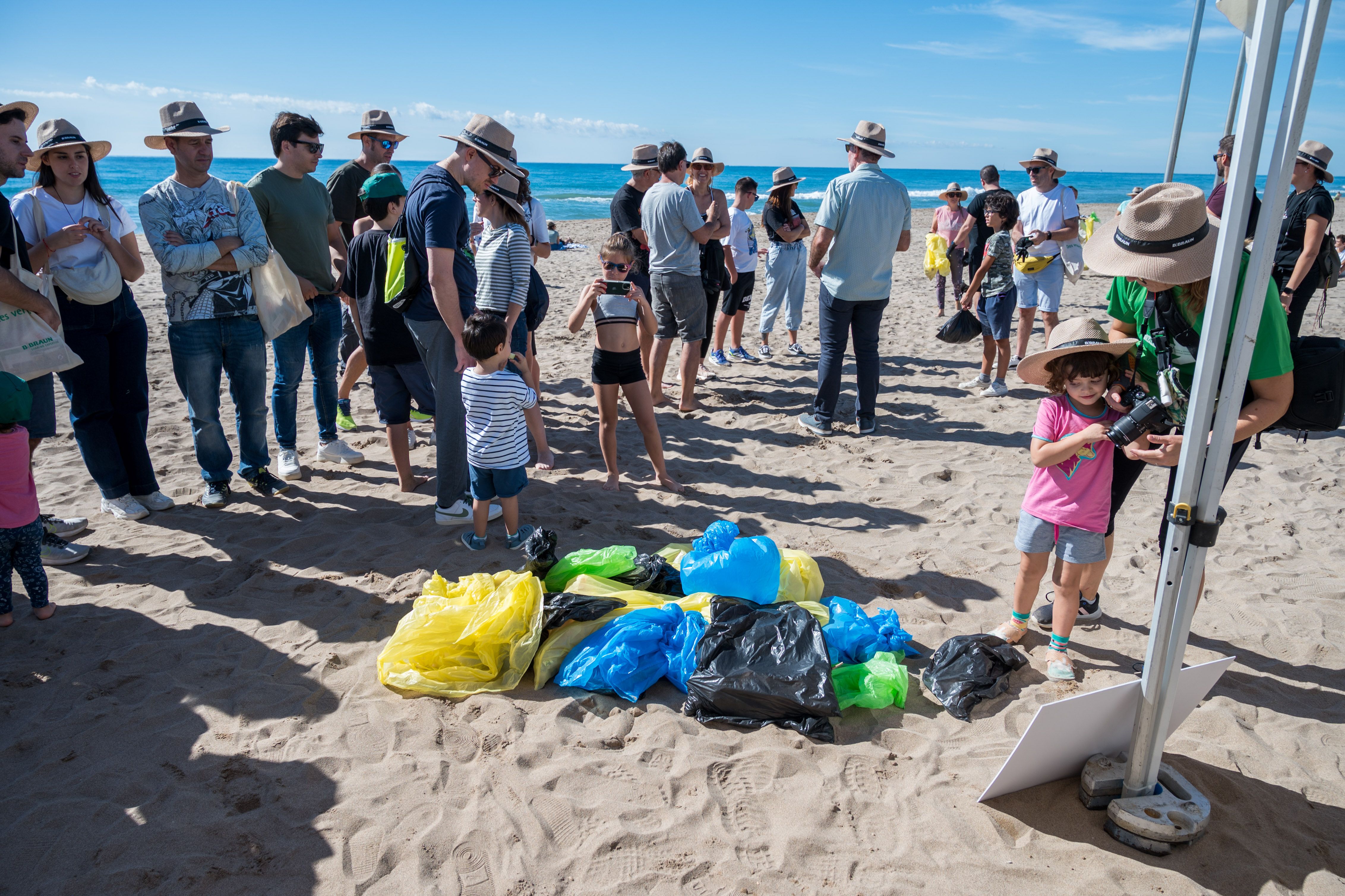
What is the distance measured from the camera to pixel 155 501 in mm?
4719

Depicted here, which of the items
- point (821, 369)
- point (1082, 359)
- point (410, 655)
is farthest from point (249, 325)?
point (1082, 359)

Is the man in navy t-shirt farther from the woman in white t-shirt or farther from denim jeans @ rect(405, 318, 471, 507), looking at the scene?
the woman in white t-shirt

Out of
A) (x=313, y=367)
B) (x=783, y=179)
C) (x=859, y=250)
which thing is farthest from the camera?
(x=783, y=179)

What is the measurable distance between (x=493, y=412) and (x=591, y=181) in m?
67.9

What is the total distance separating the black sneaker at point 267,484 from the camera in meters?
4.97

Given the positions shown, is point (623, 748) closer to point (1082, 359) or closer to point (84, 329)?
point (1082, 359)

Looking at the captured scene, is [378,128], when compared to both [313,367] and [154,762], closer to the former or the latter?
[313,367]

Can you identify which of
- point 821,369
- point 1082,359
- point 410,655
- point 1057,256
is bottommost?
point 410,655

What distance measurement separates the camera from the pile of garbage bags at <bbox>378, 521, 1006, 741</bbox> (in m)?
2.91

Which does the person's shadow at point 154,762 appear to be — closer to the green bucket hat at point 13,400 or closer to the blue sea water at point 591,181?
the green bucket hat at point 13,400

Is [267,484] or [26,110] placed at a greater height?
[26,110]

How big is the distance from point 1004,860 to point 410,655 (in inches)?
86.1

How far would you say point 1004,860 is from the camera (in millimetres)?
2348

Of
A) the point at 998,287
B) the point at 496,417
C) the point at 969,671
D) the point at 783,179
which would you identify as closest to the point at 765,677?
the point at 969,671
